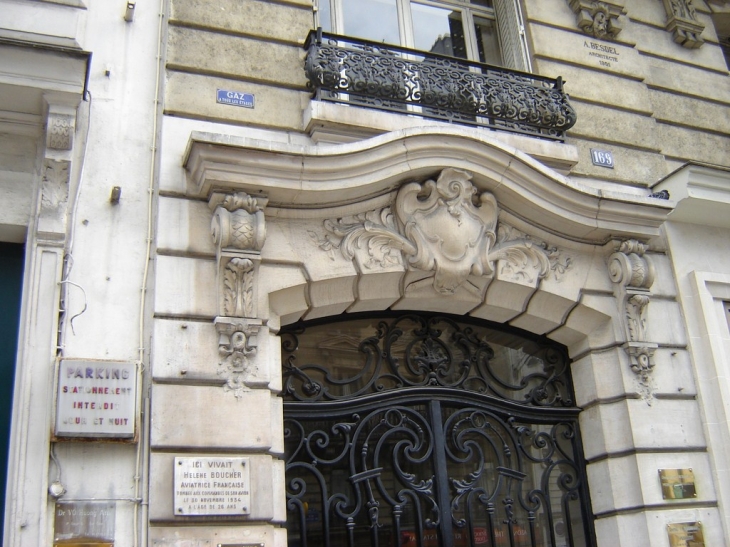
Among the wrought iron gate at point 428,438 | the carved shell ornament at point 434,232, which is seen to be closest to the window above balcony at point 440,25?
the carved shell ornament at point 434,232

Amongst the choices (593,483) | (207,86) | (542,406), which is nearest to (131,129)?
(207,86)

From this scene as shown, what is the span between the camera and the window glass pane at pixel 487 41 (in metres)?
8.41

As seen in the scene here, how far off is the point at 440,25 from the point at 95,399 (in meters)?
5.06

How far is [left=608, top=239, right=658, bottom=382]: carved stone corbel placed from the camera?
7.04m

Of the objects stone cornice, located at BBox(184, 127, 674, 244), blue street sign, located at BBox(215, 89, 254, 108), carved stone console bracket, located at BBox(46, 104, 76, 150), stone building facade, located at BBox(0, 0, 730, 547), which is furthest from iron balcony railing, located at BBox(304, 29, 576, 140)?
carved stone console bracket, located at BBox(46, 104, 76, 150)

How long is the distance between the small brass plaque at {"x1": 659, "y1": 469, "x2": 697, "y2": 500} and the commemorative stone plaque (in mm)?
3363

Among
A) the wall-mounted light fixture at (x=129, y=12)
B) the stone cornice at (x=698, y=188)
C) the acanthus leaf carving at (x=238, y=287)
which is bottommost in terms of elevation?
the acanthus leaf carving at (x=238, y=287)

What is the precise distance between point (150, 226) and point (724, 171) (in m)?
4.96

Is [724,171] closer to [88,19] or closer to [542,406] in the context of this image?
[542,406]

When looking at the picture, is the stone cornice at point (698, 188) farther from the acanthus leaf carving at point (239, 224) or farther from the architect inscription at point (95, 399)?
the architect inscription at point (95, 399)

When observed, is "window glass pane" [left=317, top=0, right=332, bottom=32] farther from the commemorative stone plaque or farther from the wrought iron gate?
the commemorative stone plaque

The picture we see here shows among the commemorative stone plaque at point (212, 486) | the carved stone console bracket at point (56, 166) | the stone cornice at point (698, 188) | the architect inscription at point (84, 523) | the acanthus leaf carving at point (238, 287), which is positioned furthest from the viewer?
the stone cornice at point (698, 188)

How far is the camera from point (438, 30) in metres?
8.26

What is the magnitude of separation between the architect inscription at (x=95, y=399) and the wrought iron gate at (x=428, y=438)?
141 centimetres
